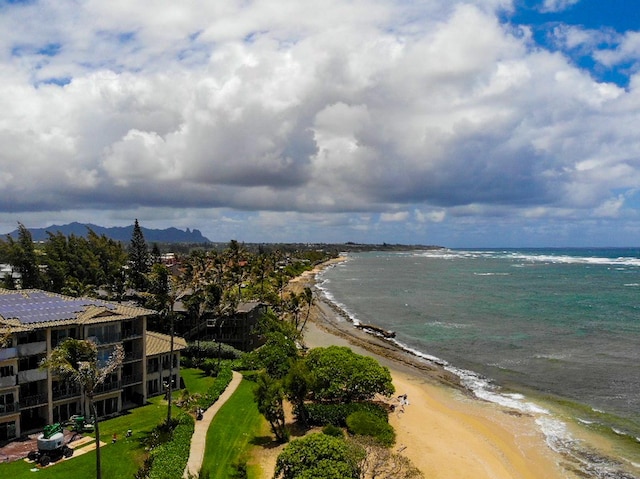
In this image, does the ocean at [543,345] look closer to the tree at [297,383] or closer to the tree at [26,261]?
the tree at [297,383]

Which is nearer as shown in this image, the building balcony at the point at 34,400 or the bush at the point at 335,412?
the building balcony at the point at 34,400

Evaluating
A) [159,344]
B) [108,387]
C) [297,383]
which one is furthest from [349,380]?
[108,387]

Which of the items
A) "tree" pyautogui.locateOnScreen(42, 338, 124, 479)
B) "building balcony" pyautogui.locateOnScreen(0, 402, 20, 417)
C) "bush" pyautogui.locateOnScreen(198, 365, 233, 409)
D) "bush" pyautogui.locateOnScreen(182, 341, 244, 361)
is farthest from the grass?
"tree" pyautogui.locateOnScreen(42, 338, 124, 479)

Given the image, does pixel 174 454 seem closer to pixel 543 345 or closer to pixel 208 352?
pixel 208 352

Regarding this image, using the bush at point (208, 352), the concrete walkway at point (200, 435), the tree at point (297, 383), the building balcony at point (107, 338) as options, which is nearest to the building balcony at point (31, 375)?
the building balcony at point (107, 338)

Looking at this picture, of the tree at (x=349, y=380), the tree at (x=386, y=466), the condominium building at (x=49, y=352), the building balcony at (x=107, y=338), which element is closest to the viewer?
the tree at (x=386, y=466)

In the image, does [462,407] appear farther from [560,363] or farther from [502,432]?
[560,363]

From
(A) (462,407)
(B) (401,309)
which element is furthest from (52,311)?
(B) (401,309)
